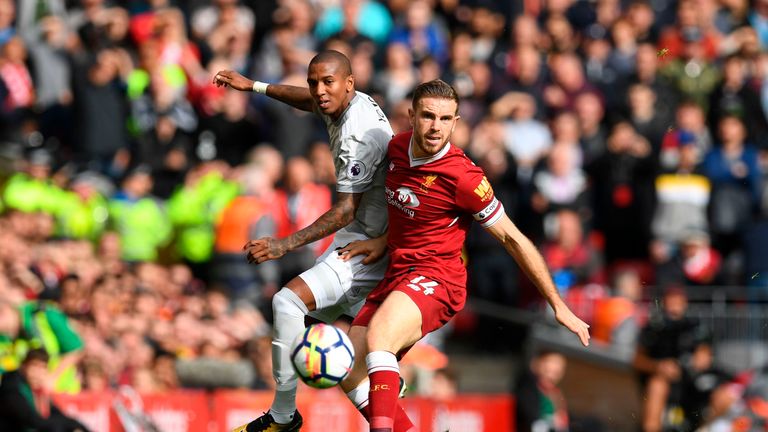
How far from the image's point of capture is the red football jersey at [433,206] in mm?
8977

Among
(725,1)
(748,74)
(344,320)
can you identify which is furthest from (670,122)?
(344,320)

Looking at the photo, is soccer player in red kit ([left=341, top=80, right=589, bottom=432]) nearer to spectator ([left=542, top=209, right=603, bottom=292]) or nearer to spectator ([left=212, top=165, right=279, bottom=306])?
spectator ([left=542, top=209, right=603, bottom=292])

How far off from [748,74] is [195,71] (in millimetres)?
6961

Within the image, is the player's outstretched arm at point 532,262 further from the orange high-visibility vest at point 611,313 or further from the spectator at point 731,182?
the spectator at point 731,182

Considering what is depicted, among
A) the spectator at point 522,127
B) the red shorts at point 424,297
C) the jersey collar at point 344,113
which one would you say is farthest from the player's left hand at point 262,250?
the spectator at point 522,127

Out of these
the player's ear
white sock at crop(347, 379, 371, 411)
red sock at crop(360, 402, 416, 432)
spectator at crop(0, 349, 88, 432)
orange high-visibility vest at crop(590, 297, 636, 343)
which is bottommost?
spectator at crop(0, 349, 88, 432)

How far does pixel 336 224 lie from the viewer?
30.0ft

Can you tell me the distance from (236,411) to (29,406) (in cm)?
228

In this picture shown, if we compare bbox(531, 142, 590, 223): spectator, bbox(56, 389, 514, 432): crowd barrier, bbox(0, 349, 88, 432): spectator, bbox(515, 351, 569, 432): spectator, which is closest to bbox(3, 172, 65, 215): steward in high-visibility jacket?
bbox(56, 389, 514, 432): crowd barrier

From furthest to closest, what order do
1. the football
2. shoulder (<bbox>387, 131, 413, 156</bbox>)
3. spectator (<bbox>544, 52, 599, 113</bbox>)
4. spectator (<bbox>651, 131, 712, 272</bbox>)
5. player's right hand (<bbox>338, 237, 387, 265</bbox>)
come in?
spectator (<bbox>544, 52, 599, 113</bbox>), spectator (<bbox>651, 131, 712, 272</bbox>), player's right hand (<bbox>338, 237, 387, 265</bbox>), shoulder (<bbox>387, 131, 413, 156</bbox>), the football

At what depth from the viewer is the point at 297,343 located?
8562mm

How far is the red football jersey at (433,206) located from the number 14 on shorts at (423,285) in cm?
7

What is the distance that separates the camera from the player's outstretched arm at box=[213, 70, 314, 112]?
9.60 m

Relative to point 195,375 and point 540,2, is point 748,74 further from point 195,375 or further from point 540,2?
point 195,375
